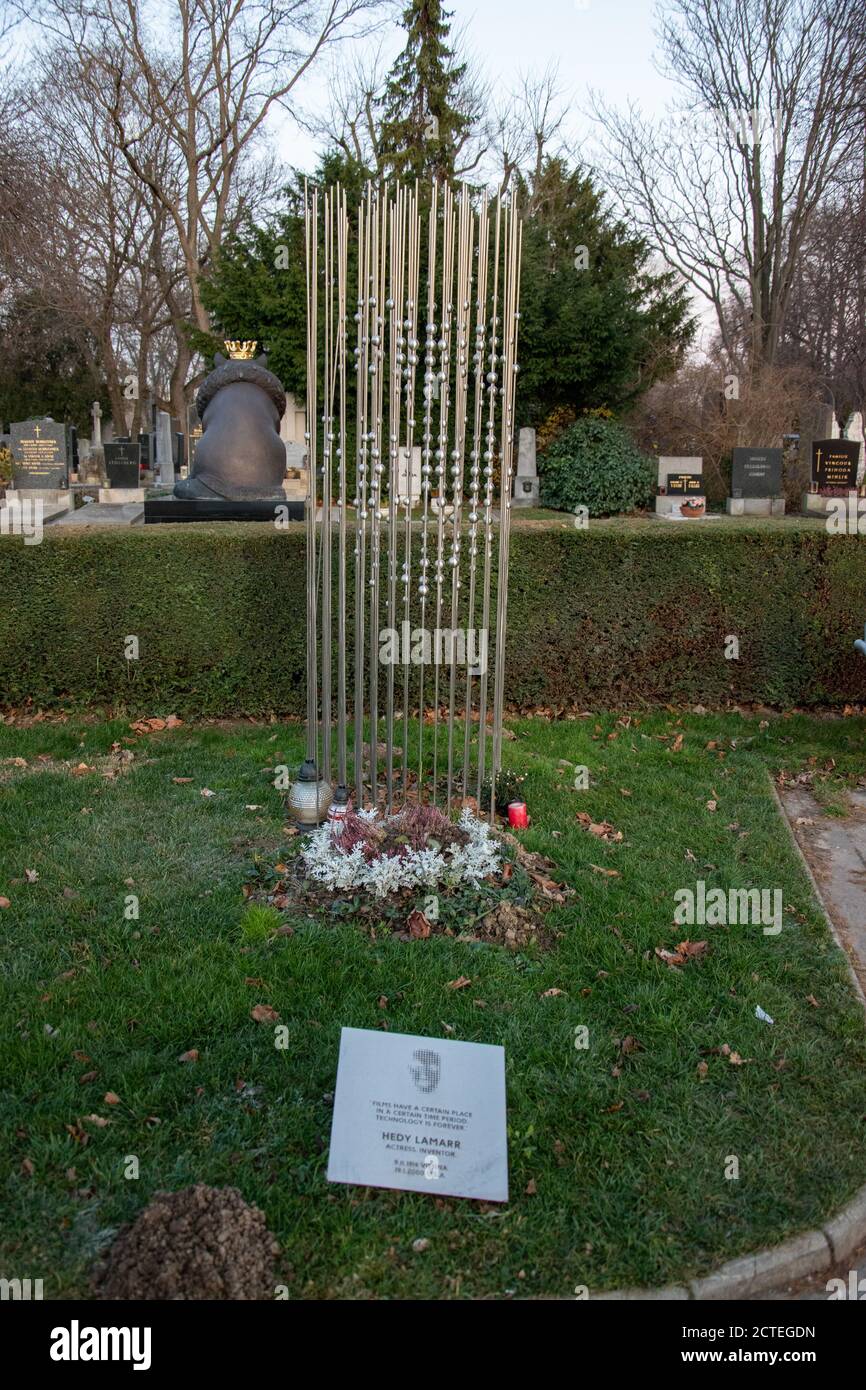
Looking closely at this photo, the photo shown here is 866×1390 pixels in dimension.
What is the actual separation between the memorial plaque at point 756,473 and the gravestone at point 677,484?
0.69 metres

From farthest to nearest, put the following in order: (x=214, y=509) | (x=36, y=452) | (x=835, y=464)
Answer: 1. (x=835, y=464)
2. (x=36, y=452)
3. (x=214, y=509)

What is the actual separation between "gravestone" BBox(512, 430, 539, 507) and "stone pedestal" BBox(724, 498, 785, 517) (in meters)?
4.13

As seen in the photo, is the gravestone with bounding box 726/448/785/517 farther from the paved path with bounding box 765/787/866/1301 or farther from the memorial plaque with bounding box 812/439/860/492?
the paved path with bounding box 765/787/866/1301

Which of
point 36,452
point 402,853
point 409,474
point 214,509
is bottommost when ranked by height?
point 402,853

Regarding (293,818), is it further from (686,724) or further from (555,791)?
(686,724)

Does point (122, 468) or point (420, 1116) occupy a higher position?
point (122, 468)

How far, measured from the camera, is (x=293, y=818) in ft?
18.6

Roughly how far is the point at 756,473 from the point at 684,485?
1421 mm

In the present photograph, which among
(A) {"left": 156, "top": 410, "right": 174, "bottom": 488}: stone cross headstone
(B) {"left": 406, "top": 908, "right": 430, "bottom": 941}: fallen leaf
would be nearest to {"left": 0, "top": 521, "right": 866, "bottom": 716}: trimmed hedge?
(B) {"left": 406, "top": 908, "right": 430, "bottom": 941}: fallen leaf

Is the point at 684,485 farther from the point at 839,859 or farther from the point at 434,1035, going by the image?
the point at 434,1035

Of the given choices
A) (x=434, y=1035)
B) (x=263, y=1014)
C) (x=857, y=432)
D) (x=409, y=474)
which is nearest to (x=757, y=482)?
(x=857, y=432)

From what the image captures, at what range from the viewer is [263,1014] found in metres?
3.86

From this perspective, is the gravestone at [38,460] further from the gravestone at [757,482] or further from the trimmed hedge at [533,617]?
the gravestone at [757,482]
